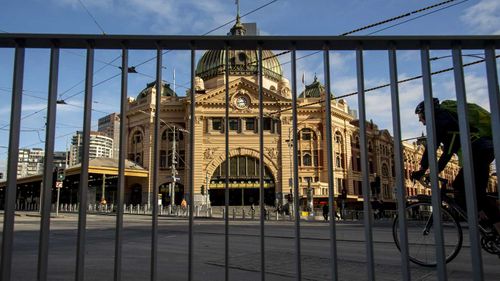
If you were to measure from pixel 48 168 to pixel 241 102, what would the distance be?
51803 millimetres

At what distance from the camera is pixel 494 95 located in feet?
11.7

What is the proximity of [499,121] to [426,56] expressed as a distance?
30.0 inches

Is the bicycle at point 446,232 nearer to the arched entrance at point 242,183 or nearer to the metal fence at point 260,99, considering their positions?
the metal fence at point 260,99

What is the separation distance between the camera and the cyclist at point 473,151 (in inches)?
185

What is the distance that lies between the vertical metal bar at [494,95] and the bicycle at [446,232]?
1611 millimetres

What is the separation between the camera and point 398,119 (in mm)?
3590

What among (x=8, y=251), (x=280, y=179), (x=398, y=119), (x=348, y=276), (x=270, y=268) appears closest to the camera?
(x=8, y=251)

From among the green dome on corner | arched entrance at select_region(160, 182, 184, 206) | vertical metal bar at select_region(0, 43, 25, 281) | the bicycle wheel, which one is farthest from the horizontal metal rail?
arched entrance at select_region(160, 182, 184, 206)

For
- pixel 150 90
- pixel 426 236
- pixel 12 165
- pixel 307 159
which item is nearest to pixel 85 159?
pixel 12 165

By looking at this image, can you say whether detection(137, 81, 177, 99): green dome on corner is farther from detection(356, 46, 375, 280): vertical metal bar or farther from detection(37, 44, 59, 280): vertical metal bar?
detection(356, 46, 375, 280): vertical metal bar

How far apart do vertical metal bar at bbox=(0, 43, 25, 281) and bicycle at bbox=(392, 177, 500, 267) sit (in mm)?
3823

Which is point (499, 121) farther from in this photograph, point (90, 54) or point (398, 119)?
point (90, 54)

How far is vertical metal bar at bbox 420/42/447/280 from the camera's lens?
342 centimetres

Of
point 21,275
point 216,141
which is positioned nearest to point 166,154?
point 216,141
